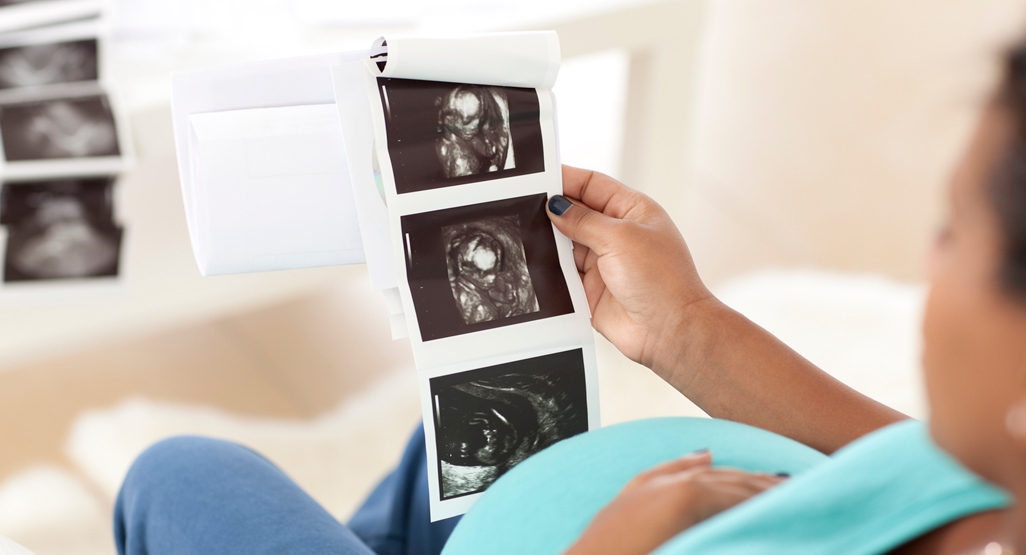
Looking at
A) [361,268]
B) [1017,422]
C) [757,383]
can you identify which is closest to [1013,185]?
[1017,422]

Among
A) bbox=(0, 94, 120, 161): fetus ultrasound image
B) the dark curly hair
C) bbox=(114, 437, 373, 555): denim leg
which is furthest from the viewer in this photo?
bbox=(0, 94, 120, 161): fetus ultrasound image

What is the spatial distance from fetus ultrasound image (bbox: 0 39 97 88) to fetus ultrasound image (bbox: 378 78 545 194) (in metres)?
0.54

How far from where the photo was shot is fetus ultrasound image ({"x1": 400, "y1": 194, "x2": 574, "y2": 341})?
2.54 feet

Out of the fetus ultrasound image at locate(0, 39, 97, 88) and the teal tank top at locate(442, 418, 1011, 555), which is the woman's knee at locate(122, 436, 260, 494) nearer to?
the teal tank top at locate(442, 418, 1011, 555)

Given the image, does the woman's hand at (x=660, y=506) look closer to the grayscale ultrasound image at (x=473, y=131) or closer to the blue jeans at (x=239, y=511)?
the blue jeans at (x=239, y=511)

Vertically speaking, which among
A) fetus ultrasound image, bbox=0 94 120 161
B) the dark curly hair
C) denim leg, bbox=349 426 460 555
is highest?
fetus ultrasound image, bbox=0 94 120 161

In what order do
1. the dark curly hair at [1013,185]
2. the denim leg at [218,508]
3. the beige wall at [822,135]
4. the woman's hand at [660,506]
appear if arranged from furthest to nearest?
the beige wall at [822,135] < the denim leg at [218,508] < the woman's hand at [660,506] < the dark curly hair at [1013,185]

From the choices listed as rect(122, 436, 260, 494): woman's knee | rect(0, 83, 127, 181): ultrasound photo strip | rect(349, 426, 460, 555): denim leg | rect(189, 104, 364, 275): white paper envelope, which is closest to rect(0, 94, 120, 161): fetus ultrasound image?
rect(0, 83, 127, 181): ultrasound photo strip

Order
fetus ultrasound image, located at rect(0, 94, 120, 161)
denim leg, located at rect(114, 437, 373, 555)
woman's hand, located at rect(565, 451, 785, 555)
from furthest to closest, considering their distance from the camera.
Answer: fetus ultrasound image, located at rect(0, 94, 120, 161), denim leg, located at rect(114, 437, 373, 555), woman's hand, located at rect(565, 451, 785, 555)

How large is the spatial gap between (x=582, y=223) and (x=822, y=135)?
165cm

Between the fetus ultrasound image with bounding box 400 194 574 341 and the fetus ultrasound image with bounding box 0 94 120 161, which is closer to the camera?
the fetus ultrasound image with bounding box 400 194 574 341

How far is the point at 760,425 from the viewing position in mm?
740

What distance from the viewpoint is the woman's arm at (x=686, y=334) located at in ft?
2.34

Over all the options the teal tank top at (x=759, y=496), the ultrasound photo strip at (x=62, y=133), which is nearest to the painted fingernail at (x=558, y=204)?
the teal tank top at (x=759, y=496)
